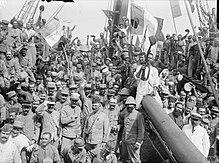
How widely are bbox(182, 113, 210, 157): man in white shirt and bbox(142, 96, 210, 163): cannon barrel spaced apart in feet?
1.71

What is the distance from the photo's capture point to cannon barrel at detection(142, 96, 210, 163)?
190 inches

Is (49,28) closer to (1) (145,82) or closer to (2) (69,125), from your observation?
(1) (145,82)

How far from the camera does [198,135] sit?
707cm

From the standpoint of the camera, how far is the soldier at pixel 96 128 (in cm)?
807

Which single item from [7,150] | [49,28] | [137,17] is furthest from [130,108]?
[49,28]

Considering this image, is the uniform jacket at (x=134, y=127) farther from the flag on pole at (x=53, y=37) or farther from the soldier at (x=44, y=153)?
the flag on pole at (x=53, y=37)

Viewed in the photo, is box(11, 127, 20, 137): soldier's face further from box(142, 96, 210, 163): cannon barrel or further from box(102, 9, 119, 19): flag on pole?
box(102, 9, 119, 19): flag on pole

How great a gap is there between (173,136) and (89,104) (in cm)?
342

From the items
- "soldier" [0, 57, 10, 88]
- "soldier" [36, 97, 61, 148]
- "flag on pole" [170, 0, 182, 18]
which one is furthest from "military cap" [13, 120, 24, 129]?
"flag on pole" [170, 0, 182, 18]

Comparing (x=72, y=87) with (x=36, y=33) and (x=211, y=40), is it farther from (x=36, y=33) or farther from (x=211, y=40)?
(x=211, y=40)

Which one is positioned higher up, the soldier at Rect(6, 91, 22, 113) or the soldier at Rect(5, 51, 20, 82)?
the soldier at Rect(5, 51, 20, 82)

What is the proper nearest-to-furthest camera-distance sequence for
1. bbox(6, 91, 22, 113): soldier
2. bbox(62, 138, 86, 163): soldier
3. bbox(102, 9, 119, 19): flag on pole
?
bbox(62, 138, 86, 163): soldier, bbox(6, 91, 22, 113): soldier, bbox(102, 9, 119, 19): flag on pole

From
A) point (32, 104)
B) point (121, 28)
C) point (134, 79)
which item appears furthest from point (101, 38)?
point (32, 104)

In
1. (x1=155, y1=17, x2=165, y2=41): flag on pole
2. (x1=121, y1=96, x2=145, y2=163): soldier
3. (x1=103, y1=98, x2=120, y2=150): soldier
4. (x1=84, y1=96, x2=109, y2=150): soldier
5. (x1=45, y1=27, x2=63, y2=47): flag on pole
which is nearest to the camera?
(x1=121, y1=96, x2=145, y2=163): soldier
